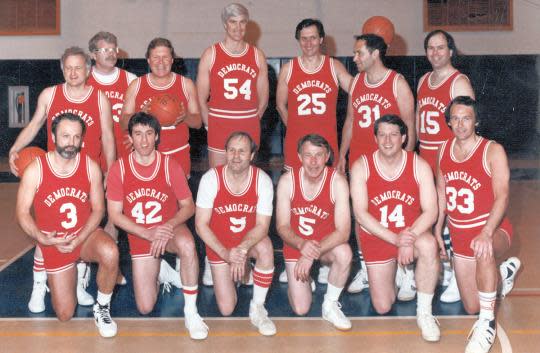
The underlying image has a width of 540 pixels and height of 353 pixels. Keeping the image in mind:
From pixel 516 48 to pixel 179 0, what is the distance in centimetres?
515

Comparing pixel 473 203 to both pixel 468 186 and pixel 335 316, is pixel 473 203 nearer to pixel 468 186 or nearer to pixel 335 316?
pixel 468 186

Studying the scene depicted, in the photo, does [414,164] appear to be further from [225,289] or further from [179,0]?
[179,0]

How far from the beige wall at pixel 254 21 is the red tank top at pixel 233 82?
5.90 metres

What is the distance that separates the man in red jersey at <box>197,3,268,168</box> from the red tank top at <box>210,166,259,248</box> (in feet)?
3.78

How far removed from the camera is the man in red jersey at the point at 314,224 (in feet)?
15.1

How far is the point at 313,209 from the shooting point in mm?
4766

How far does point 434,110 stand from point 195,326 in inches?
90.0

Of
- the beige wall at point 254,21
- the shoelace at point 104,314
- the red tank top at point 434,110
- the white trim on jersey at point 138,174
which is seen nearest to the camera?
the shoelace at point 104,314

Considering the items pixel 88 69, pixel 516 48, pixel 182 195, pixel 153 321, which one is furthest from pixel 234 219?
pixel 516 48

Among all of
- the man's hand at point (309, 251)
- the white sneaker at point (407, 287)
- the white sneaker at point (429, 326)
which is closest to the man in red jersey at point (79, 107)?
the man's hand at point (309, 251)

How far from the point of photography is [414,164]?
4699 millimetres

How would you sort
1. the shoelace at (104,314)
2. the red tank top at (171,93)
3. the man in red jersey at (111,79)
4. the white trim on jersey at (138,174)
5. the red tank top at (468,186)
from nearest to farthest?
the shoelace at (104,314), the red tank top at (468,186), the white trim on jersey at (138,174), the red tank top at (171,93), the man in red jersey at (111,79)

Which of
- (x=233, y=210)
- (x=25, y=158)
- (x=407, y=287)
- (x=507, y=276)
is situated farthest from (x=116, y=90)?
(x=507, y=276)

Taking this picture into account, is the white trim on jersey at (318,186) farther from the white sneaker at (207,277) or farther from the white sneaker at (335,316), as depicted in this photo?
the white sneaker at (207,277)
